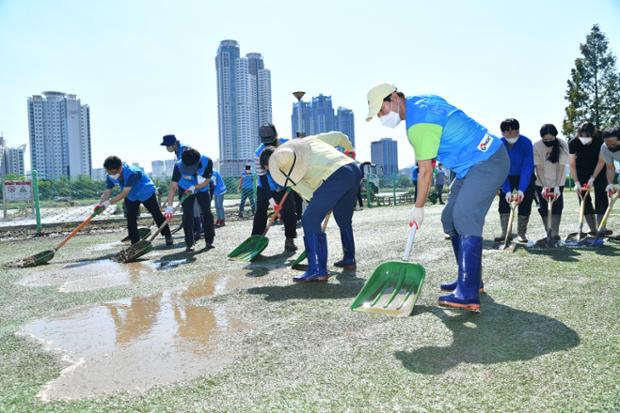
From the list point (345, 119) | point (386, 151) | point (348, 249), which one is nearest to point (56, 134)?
point (345, 119)

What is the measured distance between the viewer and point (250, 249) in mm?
6188

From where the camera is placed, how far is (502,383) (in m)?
2.20

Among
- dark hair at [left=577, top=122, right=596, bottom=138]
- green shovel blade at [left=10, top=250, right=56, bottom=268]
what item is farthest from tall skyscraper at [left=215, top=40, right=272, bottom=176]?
dark hair at [left=577, top=122, right=596, bottom=138]

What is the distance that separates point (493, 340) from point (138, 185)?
21.5ft

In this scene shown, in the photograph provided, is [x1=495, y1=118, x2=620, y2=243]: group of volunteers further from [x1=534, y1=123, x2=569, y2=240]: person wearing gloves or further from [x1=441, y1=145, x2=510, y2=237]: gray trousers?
[x1=441, y1=145, x2=510, y2=237]: gray trousers

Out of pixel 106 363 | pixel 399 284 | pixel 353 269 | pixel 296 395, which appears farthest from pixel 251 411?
pixel 353 269

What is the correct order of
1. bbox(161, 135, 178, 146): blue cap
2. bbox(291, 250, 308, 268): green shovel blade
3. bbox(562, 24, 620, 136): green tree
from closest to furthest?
1. bbox(291, 250, 308, 268): green shovel blade
2. bbox(161, 135, 178, 146): blue cap
3. bbox(562, 24, 620, 136): green tree

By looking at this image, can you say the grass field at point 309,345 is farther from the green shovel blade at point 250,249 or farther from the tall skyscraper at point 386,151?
the tall skyscraper at point 386,151

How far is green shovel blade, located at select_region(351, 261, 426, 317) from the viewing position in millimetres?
3152

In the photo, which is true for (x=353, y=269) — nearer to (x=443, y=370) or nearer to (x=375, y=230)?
(x=443, y=370)

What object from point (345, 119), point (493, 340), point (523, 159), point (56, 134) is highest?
point (345, 119)

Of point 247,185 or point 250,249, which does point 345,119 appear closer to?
point 247,185

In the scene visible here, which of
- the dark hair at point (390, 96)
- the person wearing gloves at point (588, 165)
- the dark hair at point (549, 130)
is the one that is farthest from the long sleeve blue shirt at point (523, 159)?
the dark hair at point (390, 96)

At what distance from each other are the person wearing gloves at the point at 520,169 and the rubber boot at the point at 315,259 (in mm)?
2694
